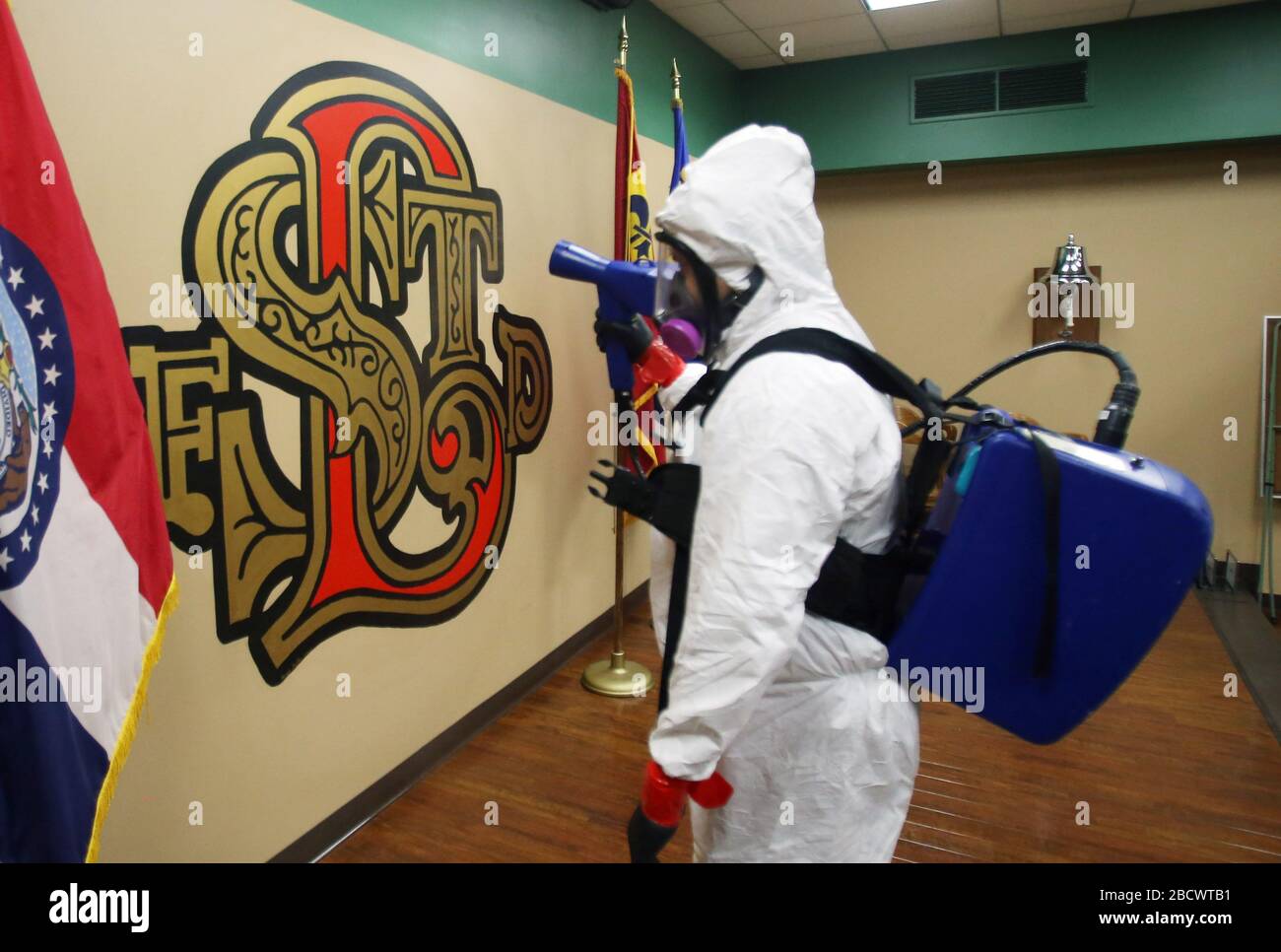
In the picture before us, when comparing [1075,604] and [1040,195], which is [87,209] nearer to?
[1075,604]

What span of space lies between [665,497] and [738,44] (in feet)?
12.4

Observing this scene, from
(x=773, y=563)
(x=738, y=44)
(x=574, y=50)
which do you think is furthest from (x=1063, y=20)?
(x=773, y=563)

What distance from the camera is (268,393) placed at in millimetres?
1932

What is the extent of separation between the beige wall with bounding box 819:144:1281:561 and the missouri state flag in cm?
427

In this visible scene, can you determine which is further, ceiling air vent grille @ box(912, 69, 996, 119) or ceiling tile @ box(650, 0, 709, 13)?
ceiling air vent grille @ box(912, 69, 996, 119)

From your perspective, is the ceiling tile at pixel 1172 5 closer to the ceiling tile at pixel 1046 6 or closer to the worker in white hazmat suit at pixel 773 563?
the ceiling tile at pixel 1046 6

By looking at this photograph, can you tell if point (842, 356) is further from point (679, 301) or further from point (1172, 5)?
point (1172, 5)

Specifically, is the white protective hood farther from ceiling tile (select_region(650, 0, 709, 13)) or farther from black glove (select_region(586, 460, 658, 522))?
ceiling tile (select_region(650, 0, 709, 13))

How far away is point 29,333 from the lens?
3.82 ft

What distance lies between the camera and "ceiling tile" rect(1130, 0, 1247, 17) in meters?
3.80

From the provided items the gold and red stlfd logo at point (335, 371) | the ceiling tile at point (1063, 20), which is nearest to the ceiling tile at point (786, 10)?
the ceiling tile at point (1063, 20)

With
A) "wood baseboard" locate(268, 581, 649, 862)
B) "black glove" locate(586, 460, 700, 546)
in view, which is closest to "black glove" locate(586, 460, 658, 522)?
"black glove" locate(586, 460, 700, 546)
